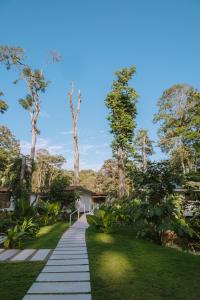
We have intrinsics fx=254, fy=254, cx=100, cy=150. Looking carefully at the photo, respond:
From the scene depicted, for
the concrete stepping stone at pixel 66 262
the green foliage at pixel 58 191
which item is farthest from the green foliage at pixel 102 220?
the green foliage at pixel 58 191

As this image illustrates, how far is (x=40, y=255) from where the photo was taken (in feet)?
20.4

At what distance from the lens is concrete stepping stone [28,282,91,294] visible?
139 inches

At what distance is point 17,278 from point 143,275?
7.03 feet

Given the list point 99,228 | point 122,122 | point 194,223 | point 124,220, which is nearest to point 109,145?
point 122,122

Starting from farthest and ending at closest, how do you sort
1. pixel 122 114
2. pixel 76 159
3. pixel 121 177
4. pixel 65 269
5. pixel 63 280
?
pixel 76 159 → pixel 122 114 → pixel 121 177 → pixel 65 269 → pixel 63 280

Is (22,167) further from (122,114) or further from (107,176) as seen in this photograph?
(107,176)

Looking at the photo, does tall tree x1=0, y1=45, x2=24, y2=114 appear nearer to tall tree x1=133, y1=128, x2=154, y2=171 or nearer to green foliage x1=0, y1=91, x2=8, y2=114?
green foliage x1=0, y1=91, x2=8, y2=114

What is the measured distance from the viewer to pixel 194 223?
9.71m

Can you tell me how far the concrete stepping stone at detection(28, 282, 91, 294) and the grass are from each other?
136 millimetres

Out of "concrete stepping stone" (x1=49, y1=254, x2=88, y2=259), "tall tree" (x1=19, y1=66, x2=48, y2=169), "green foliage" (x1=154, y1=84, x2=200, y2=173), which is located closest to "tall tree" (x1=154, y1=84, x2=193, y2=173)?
"green foliage" (x1=154, y1=84, x2=200, y2=173)

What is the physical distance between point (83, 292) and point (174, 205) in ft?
19.0

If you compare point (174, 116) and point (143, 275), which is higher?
point (174, 116)

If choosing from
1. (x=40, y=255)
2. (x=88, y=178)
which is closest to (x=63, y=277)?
(x=40, y=255)

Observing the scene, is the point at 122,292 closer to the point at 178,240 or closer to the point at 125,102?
the point at 178,240
